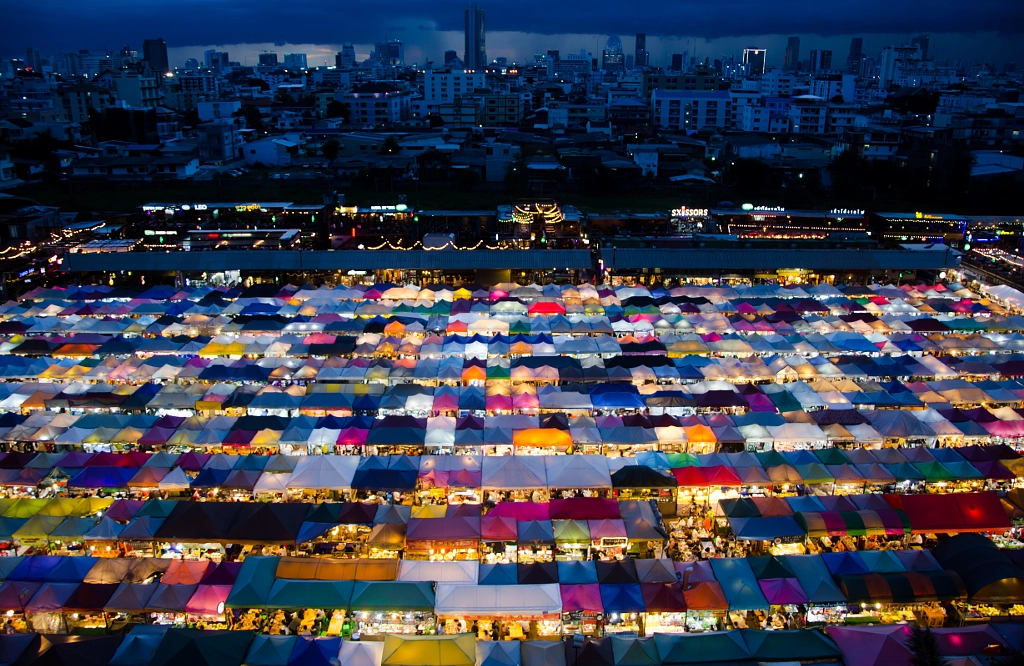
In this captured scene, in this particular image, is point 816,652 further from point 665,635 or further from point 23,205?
point 23,205

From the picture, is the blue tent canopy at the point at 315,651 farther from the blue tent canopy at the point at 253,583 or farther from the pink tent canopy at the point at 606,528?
the pink tent canopy at the point at 606,528

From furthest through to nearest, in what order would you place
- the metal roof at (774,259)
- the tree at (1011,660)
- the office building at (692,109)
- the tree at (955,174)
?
the office building at (692,109) → the tree at (955,174) → the metal roof at (774,259) → the tree at (1011,660)

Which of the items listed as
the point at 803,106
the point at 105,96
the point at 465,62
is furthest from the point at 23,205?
the point at 465,62

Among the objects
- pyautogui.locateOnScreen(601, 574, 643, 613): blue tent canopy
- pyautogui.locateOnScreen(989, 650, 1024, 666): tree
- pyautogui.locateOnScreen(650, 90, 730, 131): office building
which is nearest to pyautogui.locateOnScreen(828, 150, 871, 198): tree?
pyautogui.locateOnScreen(650, 90, 730, 131): office building

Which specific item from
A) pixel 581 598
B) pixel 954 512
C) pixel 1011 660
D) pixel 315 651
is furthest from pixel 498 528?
pixel 954 512

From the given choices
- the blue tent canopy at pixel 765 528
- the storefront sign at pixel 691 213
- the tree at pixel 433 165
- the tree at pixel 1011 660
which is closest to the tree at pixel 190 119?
the tree at pixel 433 165

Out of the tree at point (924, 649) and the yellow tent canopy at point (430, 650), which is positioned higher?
the tree at point (924, 649)

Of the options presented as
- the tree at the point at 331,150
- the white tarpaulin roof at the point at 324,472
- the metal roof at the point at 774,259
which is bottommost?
the white tarpaulin roof at the point at 324,472
